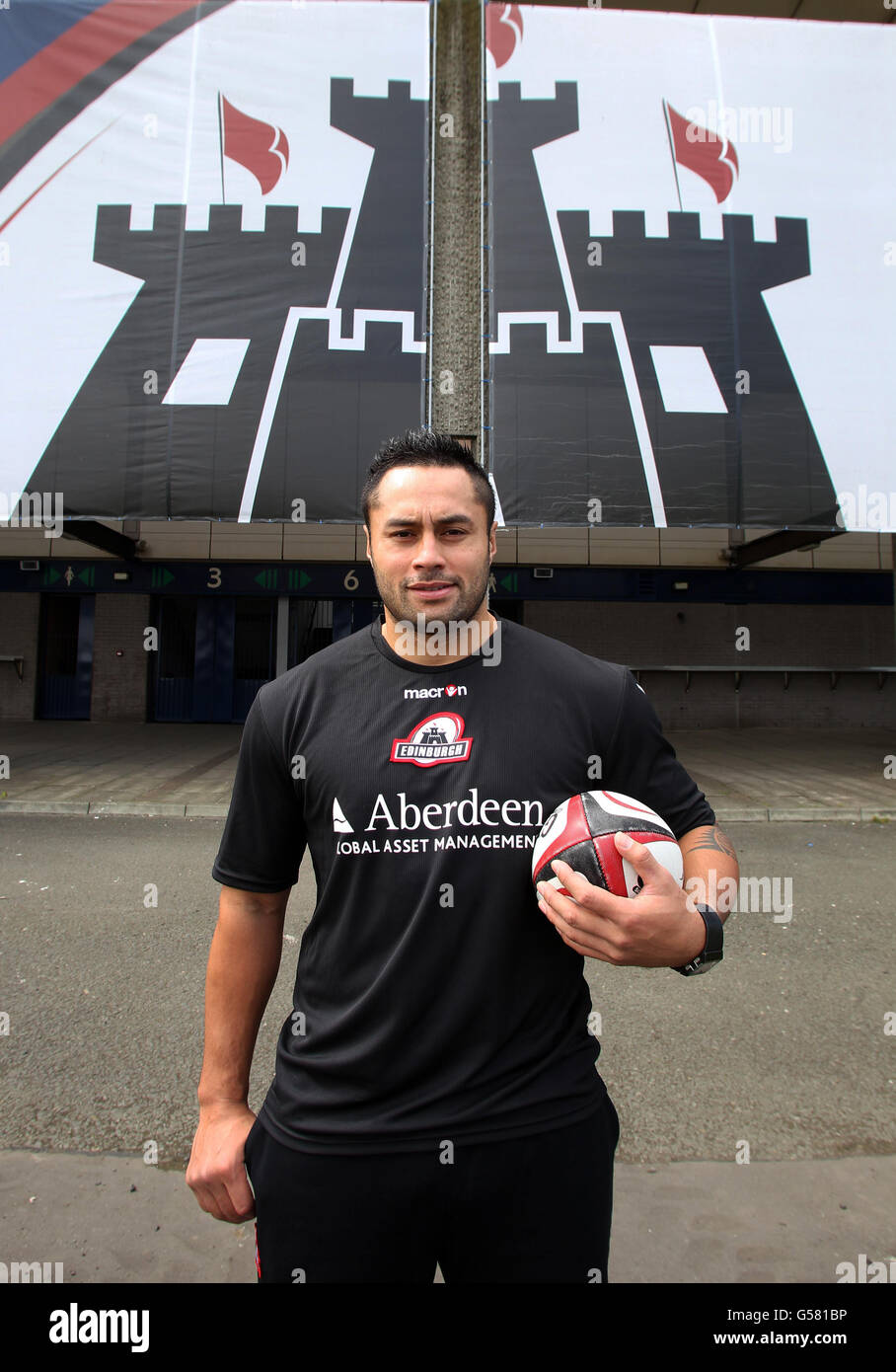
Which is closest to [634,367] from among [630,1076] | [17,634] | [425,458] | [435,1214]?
[630,1076]

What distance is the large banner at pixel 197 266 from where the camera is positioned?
29.5 feet

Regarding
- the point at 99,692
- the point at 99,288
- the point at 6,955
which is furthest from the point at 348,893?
the point at 99,692

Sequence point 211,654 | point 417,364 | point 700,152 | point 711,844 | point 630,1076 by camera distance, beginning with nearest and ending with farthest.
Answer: point 711,844 → point 630,1076 → point 417,364 → point 700,152 → point 211,654

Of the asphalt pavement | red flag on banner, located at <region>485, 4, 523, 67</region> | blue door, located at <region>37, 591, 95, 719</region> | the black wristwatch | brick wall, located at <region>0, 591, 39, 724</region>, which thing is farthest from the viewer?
blue door, located at <region>37, 591, 95, 719</region>

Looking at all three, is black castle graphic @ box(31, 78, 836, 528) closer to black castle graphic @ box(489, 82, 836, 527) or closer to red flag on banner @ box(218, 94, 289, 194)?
black castle graphic @ box(489, 82, 836, 527)

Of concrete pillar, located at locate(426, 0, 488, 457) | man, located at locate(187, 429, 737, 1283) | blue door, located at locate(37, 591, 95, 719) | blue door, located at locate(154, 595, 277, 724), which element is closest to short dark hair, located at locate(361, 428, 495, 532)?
man, located at locate(187, 429, 737, 1283)

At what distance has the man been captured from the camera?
3.97 ft

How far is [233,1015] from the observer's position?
4.73 feet

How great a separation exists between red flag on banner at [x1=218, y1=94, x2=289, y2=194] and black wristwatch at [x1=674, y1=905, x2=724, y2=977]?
1091 cm

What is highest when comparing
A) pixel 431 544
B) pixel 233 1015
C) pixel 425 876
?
pixel 431 544

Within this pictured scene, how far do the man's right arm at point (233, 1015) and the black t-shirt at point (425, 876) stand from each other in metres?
0.08

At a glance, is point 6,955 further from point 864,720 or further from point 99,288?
point 864,720

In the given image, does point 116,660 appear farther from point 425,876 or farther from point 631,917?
point 631,917

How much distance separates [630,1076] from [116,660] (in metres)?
15.9
